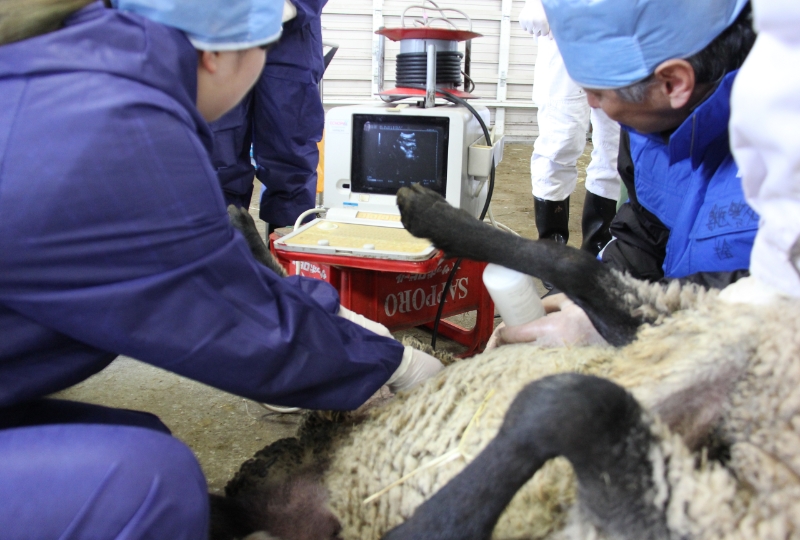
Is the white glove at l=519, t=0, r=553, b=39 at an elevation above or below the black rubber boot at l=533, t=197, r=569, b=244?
above

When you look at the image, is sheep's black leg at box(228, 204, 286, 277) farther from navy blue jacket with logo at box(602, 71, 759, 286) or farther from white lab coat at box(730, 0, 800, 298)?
white lab coat at box(730, 0, 800, 298)

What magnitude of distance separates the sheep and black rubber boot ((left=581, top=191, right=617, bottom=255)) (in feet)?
8.42

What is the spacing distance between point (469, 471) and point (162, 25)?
33.3 inches

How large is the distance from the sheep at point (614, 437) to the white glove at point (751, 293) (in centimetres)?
2

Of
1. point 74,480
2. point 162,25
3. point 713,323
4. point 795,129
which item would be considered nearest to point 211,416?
point 74,480

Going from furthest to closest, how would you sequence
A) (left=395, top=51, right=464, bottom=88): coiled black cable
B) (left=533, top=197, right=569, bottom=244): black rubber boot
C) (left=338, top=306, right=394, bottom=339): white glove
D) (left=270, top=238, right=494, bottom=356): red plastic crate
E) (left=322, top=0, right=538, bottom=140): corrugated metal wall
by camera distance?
(left=322, top=0, right=538, bottom=140): corrugated metal wall < (left=533, top=197, right=569, bottom=244): black rubber boot < (left=395, top=51, right=464, bottom=88): coiled black cable < (left=270, top=238, right=494, bottom=356): red plastic crate < (left=338, top=306, right=394, bottom=339): white glove

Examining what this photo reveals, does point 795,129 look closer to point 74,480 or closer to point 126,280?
point 126,280

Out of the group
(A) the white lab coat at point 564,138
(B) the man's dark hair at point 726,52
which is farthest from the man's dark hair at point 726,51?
(A) the white lab coat at point 564,138

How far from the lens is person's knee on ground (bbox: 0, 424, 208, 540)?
100 cm

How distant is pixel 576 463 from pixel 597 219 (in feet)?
10.3

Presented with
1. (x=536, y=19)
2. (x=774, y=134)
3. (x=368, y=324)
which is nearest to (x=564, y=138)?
(x=536, y=19)

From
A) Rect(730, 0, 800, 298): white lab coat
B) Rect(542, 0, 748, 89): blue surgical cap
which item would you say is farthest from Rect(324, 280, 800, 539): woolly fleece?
Rect(542, 0, 748, 89): blue surgical cap

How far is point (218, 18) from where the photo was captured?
43.7 inches

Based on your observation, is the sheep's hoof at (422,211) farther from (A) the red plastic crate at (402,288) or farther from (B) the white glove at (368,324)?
(A) the red plastic crate at (402,288)
